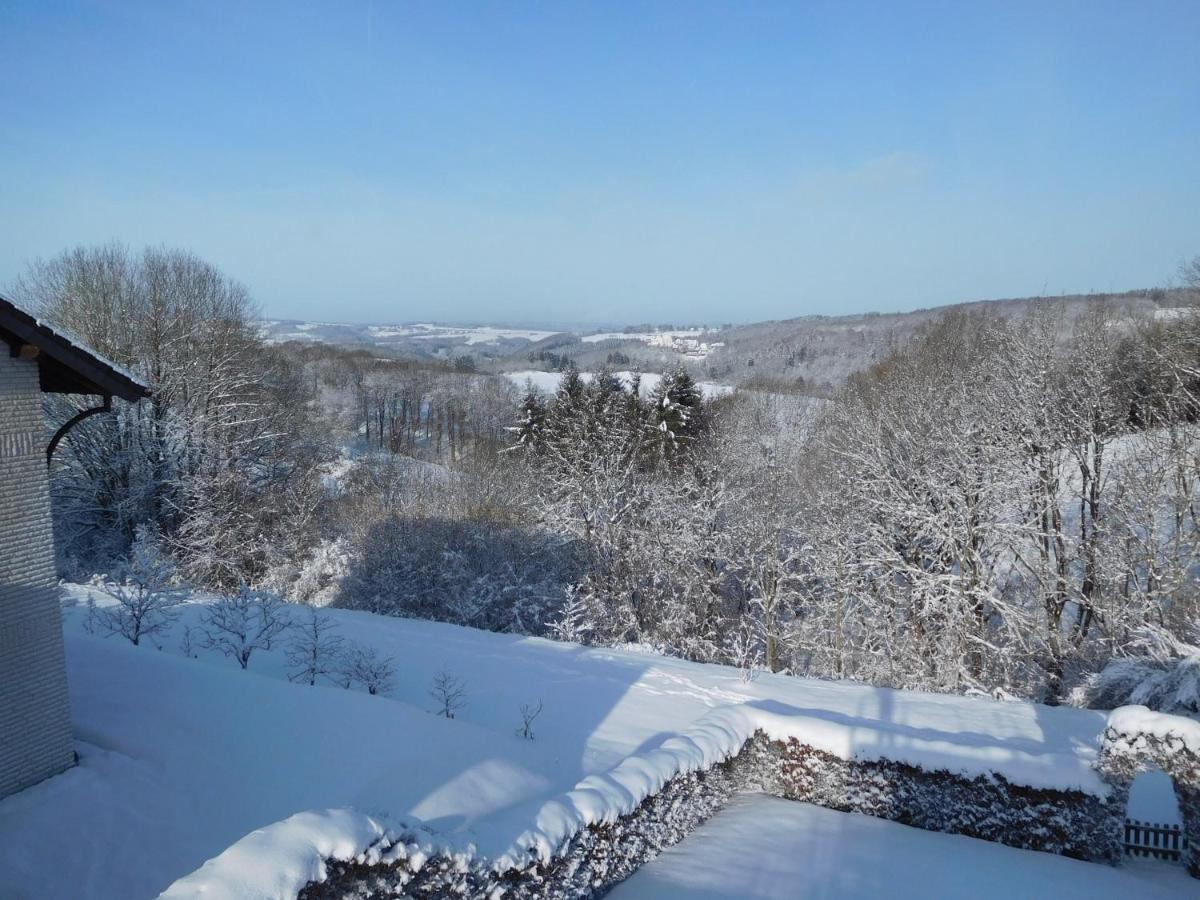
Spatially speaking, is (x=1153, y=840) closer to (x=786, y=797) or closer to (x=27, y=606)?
(x=786, y=797)

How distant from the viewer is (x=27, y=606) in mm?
5965

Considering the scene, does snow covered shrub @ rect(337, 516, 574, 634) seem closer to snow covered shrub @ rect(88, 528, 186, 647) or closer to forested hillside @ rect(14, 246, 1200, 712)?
forested hillside @ rect(14, 246, 1200, 712)

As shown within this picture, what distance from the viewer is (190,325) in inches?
947

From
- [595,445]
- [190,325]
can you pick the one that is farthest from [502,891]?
[190,325]

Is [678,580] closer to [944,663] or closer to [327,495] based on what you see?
[944,663]

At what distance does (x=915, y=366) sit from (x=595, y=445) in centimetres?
1038

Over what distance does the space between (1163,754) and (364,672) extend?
9.40 metres

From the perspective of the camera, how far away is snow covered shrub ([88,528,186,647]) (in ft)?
38.0

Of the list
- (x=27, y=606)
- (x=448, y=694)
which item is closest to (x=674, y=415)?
(x=448, y=694)

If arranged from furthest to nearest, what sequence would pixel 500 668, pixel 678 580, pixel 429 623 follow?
pixel 678 580 < pixel 429 623 < pixel 500 668

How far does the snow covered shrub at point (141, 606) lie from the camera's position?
38.0 ft

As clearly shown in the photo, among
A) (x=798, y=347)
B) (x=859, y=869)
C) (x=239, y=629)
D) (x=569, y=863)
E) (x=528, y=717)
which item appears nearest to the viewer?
(x=569, y=863)

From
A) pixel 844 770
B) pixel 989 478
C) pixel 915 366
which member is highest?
pixel 915 366

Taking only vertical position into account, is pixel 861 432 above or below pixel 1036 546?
above
